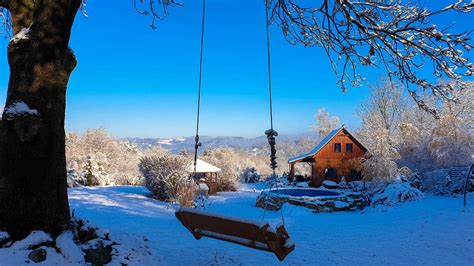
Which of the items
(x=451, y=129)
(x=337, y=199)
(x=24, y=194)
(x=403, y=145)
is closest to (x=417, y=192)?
(x=337, y=199)

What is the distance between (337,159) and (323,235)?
1578 centimetres

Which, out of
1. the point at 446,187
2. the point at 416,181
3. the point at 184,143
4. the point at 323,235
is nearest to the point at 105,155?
the point at 184,143

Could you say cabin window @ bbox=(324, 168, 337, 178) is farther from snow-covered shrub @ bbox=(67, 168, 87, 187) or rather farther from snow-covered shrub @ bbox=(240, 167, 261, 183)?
snow-covered shrub @ bbox=(67, 168, 87, 187)

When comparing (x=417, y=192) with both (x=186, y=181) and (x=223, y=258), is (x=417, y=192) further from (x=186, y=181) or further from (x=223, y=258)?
(x=223, y=258)

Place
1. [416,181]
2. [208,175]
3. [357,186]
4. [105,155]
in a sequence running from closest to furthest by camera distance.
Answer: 1. [416,181]
2. [208,175]
3. [357,186]
4. [105,155]

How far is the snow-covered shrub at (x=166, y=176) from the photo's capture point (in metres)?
13.8

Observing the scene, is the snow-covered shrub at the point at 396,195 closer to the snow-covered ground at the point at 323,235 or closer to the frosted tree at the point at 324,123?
the snow-covered ground at the point at 323,235

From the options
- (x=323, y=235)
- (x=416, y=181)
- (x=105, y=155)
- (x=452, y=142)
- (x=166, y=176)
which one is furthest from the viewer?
(x=105, y=155)

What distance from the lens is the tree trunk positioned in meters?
4.30

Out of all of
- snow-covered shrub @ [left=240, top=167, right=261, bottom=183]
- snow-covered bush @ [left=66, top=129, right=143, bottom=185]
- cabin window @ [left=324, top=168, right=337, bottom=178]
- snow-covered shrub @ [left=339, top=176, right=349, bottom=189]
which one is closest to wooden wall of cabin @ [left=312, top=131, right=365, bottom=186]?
cabin window @ [left=324, top=168, right=337, bottom=178]

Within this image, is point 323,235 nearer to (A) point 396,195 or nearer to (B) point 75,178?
(A) point 396,195

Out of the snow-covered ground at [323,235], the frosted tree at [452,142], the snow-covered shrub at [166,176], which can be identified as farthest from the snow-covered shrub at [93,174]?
the frosted tree at [452,142]

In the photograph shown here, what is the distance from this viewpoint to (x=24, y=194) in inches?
169

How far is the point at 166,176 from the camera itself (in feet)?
46.9
